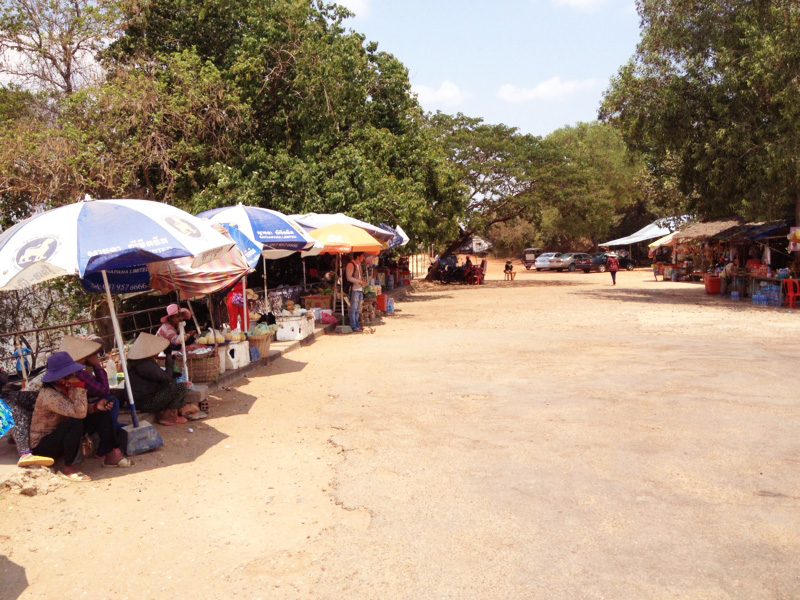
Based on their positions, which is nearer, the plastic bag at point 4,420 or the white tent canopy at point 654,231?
the plastic bag at point 4,420

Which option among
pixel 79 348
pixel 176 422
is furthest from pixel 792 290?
pixel 79 348

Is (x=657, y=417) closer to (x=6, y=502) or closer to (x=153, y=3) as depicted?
(x=6, y=502)

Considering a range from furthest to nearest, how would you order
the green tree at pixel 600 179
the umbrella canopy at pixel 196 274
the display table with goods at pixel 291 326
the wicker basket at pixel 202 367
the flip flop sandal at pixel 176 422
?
the green tree at pixel 600 179
the display table with goods at pixel 291 326
the wicker basket at pixel 202 367
the umbrella canopy at pixel 196 274
the flip flop sandal at pixel 176 422

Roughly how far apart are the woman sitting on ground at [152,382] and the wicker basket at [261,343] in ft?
11.1

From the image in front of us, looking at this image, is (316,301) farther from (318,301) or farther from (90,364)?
(90,364)

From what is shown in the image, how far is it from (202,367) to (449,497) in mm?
4865

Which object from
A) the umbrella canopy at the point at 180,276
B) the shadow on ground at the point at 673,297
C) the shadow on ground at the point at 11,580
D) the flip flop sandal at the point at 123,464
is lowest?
the shadow on ground at the point at 11,580

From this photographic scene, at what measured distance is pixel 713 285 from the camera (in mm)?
27156

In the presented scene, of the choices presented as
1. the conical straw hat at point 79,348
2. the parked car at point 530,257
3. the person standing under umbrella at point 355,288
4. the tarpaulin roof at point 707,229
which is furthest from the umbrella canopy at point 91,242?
the parked car at point 530,257

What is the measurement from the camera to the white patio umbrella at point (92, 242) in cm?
584

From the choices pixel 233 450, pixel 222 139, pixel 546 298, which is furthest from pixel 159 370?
pixel 546 298

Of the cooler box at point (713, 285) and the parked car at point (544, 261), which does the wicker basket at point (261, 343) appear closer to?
the cooler box at point (713, 285)

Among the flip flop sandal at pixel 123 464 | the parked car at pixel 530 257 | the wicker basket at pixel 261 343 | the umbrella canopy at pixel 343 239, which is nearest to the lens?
the flip flop sandal at pixel 123 464

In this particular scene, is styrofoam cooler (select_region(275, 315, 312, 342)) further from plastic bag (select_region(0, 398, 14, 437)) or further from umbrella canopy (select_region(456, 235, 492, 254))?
umbrella canopy (select_region(456, 235, 492, 254))
